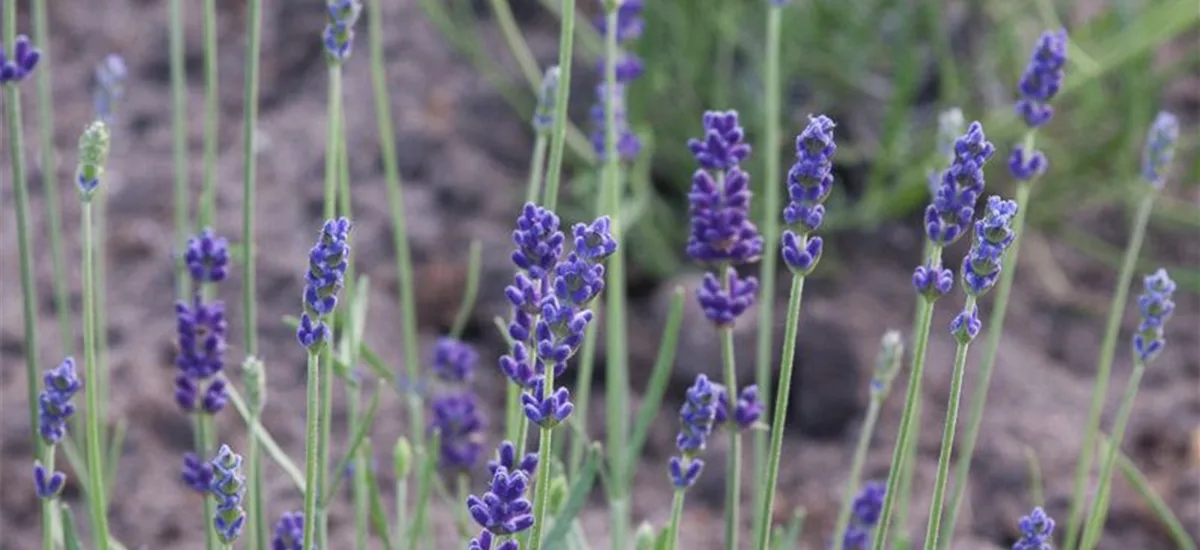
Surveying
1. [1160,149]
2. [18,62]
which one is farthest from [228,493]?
[1160,149]

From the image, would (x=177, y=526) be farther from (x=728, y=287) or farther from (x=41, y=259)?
(x=728, y=287)

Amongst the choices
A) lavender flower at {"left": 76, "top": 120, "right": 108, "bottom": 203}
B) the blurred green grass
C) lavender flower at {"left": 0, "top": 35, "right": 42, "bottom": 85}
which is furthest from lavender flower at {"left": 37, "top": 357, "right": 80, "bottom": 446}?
the blurred green grass

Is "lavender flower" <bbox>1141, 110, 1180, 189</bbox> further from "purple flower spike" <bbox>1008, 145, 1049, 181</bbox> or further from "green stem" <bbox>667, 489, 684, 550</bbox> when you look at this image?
"green stem" <bbox>667, 489, 684, 550</bbox>

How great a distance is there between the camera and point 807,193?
126 centimetres

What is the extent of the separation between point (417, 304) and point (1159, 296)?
1870 mm

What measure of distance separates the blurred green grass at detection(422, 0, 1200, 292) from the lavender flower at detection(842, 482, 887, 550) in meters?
1.21

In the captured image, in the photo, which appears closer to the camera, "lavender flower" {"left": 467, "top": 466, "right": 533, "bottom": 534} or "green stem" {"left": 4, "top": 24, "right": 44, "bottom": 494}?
"lavender flower" {"left": 467, "top": 466, "right": 533, "bottom": 534}

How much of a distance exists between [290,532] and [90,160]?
46cm

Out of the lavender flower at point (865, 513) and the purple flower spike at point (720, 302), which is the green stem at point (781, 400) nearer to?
the purple flower spike at point (720, 302)

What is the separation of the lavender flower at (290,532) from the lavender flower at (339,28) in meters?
0.44

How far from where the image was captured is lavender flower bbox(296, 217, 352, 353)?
3.89ft

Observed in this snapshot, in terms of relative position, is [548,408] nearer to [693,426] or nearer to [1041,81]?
[693,426]

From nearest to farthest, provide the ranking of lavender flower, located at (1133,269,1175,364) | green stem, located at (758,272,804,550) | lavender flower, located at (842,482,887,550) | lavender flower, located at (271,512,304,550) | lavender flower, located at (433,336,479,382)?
green stem, located at (758,272,804,550)
lavender flower, located at (1133,269,1175,364)
lavender flower, located at (271,512,304,550)
lavender flower, located at (842,482,887,550)
lavender flower, located at (433,336,479,382)

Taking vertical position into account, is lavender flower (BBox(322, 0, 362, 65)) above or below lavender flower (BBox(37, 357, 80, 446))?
above
